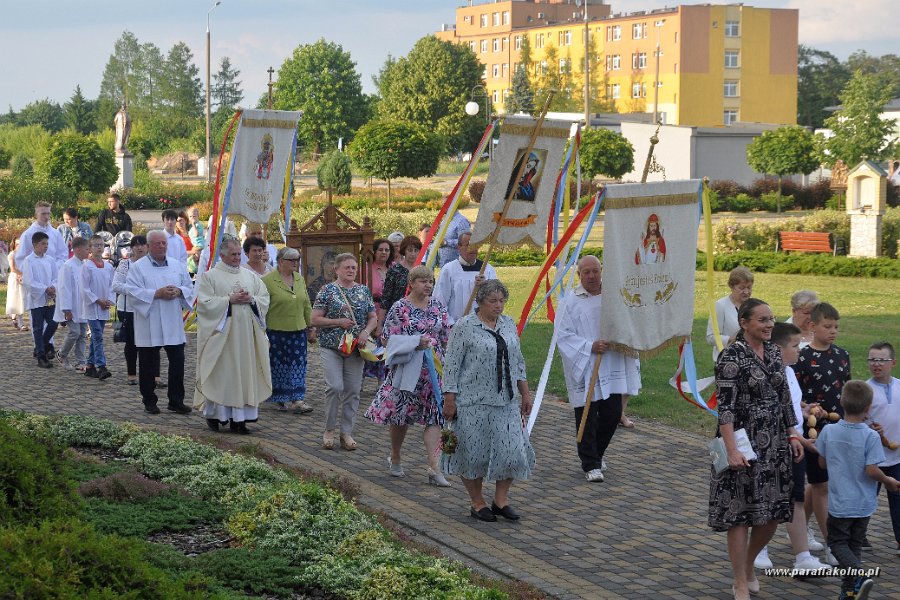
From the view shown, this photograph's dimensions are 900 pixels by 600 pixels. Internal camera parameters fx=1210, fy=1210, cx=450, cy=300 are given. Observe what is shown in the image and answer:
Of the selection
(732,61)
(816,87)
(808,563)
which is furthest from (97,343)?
(816,87)

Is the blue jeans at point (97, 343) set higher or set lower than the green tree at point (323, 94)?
lower

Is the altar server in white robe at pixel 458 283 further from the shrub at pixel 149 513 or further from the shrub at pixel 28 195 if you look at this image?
the shrub at pixel 28 195

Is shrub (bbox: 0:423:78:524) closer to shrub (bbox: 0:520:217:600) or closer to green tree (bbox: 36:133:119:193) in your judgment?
shrub (bbox: 0:520:217:600)

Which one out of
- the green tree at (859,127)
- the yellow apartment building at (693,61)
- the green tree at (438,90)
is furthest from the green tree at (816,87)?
the green tree at (859,127)

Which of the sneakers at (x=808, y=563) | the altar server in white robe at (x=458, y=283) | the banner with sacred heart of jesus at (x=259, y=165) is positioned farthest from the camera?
the banner with sacred heart of jesus at (x=259, y=165)

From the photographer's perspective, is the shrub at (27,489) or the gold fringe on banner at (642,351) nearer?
the shrub at (27,489)

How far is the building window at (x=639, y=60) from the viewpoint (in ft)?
307

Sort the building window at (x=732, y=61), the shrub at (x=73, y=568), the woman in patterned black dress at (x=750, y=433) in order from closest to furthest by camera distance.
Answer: the shrub at (x=73, y=568) → the woman in patterned black dress at (x=750, y=433) → the building window at (x=732, y=61)

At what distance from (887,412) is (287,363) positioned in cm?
648

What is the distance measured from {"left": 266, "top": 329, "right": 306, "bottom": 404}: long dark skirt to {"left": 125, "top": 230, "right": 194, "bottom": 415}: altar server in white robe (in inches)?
37.1

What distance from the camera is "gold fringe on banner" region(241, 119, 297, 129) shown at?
14258mm

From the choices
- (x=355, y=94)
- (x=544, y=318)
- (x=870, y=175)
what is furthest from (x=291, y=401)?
(x=355, y=94)

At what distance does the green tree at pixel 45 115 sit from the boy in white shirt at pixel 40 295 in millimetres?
106382

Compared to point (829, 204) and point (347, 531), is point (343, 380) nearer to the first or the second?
point (347, 531)
